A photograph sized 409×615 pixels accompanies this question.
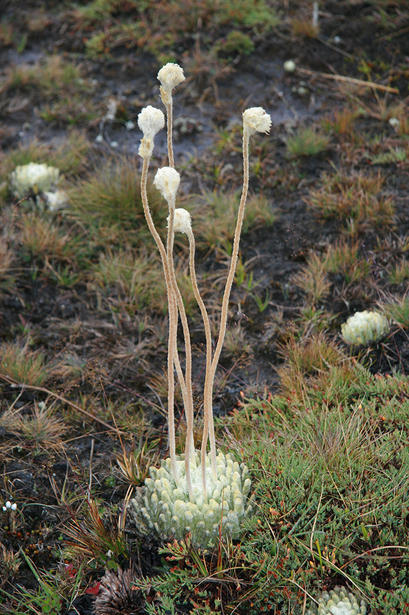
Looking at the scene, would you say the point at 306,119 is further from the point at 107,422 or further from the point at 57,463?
the point at 57,463

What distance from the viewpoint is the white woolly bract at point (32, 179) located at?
4.42 meters

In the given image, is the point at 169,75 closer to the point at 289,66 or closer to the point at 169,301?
the point at 169,301

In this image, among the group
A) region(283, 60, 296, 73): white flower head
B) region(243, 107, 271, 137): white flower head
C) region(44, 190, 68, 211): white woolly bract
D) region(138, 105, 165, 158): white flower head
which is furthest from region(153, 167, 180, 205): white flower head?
region(283, 60, 296, 73): white flower head

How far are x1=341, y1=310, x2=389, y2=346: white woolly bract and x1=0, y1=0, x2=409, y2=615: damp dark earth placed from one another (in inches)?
0.4

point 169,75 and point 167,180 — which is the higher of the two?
point 169,75

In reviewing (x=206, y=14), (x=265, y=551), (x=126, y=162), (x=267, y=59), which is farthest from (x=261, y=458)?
(x=206, y=14)

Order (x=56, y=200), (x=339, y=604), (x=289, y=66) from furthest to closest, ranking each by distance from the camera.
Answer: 1. (x=289, y=66)
2. (x=56, y=200)
3. (x=339, y=604)

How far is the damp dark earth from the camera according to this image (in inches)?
86.7

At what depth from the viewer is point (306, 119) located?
504 cm

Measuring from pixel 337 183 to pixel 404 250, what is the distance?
0.80 m

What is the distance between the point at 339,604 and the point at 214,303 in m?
2.11

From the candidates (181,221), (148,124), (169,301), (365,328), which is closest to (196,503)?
(169,301)

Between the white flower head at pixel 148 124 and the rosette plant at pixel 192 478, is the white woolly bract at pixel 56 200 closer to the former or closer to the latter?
the rosette plant at pixel 192 478

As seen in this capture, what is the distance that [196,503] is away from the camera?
2.24 m
